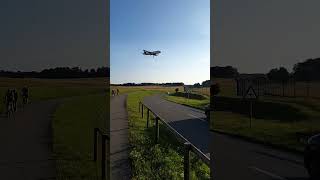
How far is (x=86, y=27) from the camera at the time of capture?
12.5 feet

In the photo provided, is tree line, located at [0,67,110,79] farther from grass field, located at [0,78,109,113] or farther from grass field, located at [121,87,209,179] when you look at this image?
grass field, located at [121,87,209,179]

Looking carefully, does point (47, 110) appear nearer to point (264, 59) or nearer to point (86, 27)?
point (86, 27)

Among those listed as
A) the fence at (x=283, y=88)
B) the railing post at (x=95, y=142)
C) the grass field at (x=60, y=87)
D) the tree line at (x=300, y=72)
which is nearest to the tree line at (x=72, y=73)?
the grass field at (x=60, y=87)

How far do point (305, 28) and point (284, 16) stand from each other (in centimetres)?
20

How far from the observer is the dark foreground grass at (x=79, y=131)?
13.1ft

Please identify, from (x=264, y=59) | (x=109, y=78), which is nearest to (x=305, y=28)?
(x=264, y=59)

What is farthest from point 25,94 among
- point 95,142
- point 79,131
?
point 95,142

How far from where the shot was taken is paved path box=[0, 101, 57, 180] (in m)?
3.62

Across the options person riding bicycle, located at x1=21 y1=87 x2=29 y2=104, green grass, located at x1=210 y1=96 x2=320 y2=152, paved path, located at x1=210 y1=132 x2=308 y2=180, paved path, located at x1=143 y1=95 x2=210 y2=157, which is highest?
person riding bicycle, located at x1=21 y1=87 x2=29 y2=104

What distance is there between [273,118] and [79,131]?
194 cm

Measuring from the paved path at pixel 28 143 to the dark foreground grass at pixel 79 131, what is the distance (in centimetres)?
10

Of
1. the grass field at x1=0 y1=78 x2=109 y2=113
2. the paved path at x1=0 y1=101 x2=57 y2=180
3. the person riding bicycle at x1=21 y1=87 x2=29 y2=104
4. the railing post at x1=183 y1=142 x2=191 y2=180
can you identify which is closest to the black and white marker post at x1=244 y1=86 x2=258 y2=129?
the railing post at x1=183 y1=142 x2=191 y2=180

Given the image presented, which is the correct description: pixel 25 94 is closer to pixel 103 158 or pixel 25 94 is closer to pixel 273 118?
pixel 103 158

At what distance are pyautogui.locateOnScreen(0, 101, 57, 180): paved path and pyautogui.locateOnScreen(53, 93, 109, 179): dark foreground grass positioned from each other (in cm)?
10
